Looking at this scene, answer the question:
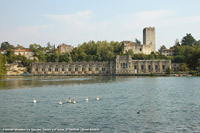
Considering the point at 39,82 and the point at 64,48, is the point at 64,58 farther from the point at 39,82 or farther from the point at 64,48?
the point at 39,82

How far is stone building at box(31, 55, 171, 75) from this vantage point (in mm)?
137500

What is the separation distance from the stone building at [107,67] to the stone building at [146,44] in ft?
93.5

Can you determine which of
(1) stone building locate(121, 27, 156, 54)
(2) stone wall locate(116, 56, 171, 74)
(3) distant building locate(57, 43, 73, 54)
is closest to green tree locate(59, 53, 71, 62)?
(3) distant building locate(57, 43, 73, 54)

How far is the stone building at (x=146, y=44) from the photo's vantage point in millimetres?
167125

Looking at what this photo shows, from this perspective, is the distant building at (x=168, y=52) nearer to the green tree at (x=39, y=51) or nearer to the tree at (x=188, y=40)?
the tree at (x=188, y=40)

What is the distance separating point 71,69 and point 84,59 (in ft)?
46.2

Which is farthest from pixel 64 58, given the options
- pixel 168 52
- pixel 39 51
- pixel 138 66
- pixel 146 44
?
pixel 168 52

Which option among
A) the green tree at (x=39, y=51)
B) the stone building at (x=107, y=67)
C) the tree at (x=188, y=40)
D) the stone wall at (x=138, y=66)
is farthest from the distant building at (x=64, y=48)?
the tree at (x=188, y=40)

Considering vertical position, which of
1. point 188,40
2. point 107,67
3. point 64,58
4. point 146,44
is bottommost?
point 107,67

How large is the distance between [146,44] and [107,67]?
143 ft

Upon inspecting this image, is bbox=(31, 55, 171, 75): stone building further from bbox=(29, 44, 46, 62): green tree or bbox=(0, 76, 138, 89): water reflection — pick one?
bbox=(0, 76, 138, 89): water reflection

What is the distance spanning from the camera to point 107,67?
5615 inches

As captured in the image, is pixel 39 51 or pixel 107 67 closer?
pixel 107 67

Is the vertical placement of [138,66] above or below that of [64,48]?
below
